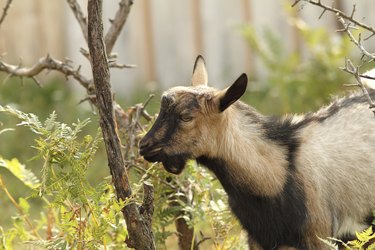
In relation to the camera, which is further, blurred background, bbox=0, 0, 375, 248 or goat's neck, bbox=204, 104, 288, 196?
blurred background, bbox=0, 0, 375, 248

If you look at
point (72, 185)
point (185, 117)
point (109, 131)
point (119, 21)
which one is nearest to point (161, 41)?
point (119, 21)

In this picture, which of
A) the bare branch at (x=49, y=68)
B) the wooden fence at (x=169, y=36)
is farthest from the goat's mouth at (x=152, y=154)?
the wooden fence at (x=169, y=36)

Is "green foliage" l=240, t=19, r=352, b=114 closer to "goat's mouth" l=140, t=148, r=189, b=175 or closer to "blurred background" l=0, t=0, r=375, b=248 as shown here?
"blurred background" l=0, t=0, r=375, b=248

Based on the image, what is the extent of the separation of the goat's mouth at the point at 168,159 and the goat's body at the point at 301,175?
6.1 inches

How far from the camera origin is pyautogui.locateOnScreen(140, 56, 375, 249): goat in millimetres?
4586

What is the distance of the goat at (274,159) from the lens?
15.0ft

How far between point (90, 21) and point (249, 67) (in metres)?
6.07

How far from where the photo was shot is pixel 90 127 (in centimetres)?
859

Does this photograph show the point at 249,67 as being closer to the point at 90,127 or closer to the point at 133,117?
the point at 90,127

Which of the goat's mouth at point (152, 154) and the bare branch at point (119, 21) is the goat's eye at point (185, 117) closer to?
the goat's mouth at point (152, 154)

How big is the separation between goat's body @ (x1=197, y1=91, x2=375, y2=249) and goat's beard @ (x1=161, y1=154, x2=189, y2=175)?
0.48 feet

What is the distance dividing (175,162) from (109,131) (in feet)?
2.28

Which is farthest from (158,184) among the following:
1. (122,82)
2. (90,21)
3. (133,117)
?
(122,82)

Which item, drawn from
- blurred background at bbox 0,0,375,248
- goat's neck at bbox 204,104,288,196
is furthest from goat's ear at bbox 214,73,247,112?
blurred background at bbox 0,0,375,248
